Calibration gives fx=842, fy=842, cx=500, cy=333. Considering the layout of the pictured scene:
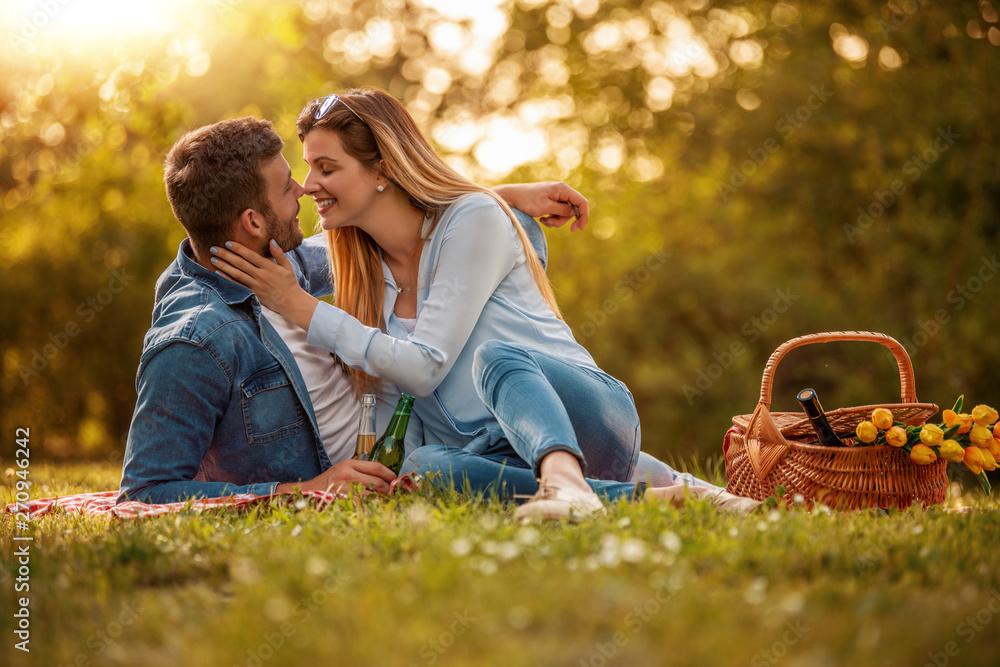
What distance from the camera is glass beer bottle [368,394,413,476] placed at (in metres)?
3.48

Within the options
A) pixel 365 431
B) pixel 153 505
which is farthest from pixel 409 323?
pixel 153 505

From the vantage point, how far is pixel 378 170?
371 cm

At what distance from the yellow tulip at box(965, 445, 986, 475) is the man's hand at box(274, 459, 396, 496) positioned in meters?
2.15

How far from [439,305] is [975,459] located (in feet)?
6.88

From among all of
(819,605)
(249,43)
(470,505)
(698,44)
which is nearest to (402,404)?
(470,505)

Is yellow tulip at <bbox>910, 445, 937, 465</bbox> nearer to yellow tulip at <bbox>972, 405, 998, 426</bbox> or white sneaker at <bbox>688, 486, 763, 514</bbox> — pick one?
yellow tulip at <bbox>972, 405, 998, 426</bbox>

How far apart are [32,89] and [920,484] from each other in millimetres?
6683

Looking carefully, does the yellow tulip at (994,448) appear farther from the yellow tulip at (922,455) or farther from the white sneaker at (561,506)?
the white sneaker at (561,506)

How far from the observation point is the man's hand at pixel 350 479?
316cm

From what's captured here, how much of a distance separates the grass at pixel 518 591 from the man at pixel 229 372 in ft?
1.71

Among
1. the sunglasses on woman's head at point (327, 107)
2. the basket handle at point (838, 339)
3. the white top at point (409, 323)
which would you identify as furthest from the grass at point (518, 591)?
the sunglasses on woman's head at point (327, 107)

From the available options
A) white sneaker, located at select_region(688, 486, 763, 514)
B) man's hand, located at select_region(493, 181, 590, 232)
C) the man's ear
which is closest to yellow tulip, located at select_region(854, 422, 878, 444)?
white sneaker, located at select_region(688, 486, 763, 514)

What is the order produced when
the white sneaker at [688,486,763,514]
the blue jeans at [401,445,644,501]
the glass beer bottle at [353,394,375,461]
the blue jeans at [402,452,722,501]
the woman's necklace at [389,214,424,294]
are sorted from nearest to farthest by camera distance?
1. the white sneaker at [688,486,763,514]
2. the blue jeans at [402,452,722,501]
3. the blue jeans at [401,445,644,501]
4. the glass beer bottle at [353,394,375,461]
5. the woman's necklace at [389,214,424,294]

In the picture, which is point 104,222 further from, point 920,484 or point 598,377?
point 920,484
